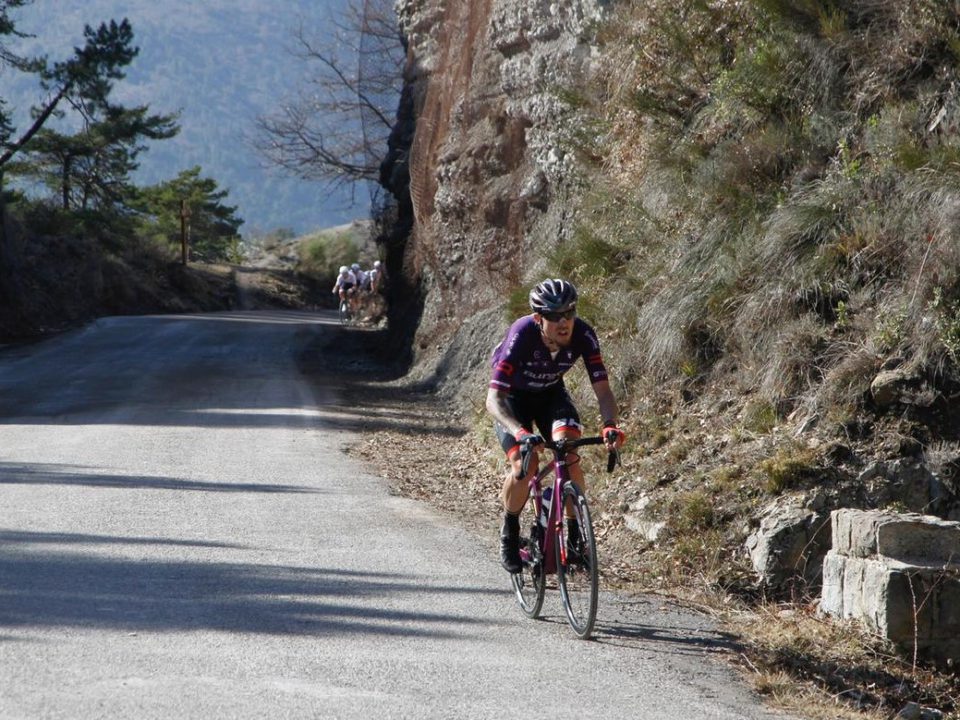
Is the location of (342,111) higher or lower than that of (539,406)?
higher

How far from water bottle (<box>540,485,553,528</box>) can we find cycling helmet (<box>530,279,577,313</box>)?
3.51ft

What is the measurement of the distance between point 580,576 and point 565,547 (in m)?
0.18

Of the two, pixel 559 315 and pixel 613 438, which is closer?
pixel 613 438

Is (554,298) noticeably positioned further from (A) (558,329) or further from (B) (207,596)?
(B) (207,596)

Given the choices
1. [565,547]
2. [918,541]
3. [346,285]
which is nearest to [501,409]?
[565,547]

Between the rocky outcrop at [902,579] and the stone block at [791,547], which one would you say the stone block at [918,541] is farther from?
Answer: the stone block at [791,547]

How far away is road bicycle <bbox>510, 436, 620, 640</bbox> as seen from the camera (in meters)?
6.48

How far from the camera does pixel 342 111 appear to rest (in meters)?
42.7

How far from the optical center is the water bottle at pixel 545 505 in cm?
696

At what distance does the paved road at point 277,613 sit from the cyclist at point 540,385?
754mm

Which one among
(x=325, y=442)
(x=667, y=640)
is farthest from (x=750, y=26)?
(x=667, y=640)

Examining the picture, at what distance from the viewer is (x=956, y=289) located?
8.81 m

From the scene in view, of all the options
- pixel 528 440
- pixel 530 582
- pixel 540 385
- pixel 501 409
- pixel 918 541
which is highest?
pixel 540 385

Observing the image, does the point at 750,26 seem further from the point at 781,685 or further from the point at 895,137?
the point at 781,685
